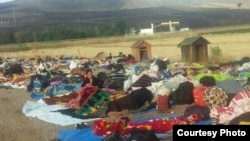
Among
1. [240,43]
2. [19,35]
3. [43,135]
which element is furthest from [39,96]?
[19,35]

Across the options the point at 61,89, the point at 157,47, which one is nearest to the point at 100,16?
the point at 157,47

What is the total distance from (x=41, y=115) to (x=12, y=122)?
0.60 m

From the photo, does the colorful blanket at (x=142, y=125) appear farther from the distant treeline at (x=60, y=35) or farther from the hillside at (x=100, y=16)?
the hillside at (x=100, y=16)

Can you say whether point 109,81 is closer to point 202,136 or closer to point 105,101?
point 105,101

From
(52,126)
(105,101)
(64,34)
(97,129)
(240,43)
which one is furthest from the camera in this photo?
(64,34)

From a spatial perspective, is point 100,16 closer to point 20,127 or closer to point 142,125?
point 20,127

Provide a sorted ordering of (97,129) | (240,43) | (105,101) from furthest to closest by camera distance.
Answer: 1. (240,43)
2. (105,101)
3. (97,129)

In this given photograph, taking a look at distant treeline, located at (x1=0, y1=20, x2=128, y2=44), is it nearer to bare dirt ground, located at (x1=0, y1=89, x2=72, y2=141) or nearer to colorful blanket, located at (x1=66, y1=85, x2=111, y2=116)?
bare dirt ground, located at (x1=0, y1=89, x2=72, y2=141)

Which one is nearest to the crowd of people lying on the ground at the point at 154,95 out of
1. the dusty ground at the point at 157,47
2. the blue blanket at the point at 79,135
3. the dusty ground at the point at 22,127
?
the blue blanket at the point at 79,135

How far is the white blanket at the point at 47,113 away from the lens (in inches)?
357

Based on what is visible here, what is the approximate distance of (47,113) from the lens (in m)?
10.1

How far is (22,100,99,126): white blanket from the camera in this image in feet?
29.7

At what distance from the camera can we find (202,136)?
4664 millimetres

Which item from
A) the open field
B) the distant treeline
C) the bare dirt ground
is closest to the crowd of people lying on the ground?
Answer: the bare dirt ground
